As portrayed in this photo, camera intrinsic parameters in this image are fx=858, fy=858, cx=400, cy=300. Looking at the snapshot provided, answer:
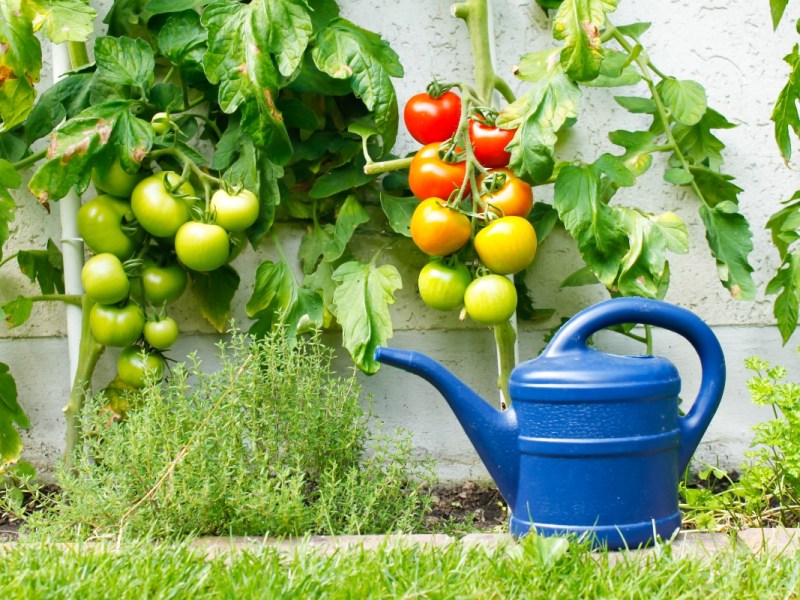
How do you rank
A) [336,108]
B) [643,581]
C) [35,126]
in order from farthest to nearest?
[336,108], [35,126], [643,581]

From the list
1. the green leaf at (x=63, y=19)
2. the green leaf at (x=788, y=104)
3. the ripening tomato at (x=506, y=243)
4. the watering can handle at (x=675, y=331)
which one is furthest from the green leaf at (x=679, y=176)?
the green leaf at (x=63, y=19)

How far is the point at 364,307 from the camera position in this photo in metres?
1.71

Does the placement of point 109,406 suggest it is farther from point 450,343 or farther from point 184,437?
point 450,343

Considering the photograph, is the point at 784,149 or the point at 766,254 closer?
the point at 784,149

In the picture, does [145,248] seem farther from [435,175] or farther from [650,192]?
[650,192]

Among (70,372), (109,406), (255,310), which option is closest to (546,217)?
(255,310)

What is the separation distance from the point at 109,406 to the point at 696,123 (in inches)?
56.0

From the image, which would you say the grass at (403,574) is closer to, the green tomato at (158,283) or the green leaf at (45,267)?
the green tomato at (158,283)

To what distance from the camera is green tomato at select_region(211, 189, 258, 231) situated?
5.78ft

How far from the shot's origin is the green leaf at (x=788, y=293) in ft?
5.37

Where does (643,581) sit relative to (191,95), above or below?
below

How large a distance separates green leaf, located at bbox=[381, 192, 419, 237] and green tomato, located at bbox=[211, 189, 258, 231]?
291 millimetres

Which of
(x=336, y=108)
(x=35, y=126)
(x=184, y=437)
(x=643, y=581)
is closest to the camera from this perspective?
(x=643, y=581)

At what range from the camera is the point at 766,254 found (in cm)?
201
